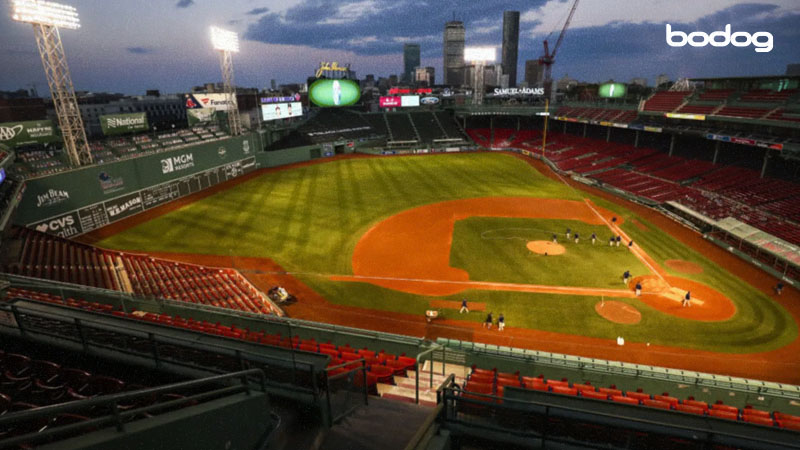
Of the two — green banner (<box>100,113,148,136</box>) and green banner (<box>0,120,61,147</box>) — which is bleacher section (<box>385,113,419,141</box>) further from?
green banner (<box>0,120,61,147</box>)

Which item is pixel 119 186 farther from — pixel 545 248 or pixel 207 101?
pixel 545 248

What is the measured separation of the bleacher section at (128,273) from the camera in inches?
746

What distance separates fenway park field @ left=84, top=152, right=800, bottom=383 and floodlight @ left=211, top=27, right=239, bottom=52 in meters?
16.9

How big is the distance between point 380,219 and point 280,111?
34.2 meters

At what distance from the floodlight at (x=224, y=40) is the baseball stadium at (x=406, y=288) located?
0.45 meters

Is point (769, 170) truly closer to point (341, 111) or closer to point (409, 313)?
point (409, 313)

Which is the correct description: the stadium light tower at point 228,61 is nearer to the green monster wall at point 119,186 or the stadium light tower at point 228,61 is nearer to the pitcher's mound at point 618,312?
the green monster wall at point 119,186

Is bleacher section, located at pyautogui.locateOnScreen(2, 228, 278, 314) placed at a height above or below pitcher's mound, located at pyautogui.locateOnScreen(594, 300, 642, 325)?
above

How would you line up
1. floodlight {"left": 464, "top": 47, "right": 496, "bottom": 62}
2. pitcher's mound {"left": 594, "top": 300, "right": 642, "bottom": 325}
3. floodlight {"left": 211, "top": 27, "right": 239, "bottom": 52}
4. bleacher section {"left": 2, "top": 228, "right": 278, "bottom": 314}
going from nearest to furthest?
bleacher section {"left": 2, "top": 228, "right": 278, "bottom": 314} → pitcher's mound {"left": 594, "top": 300, "right": 642, "bottom": 325} → floodlight {"left": 211, "top": 27, "right": 239, "bottom": 52} → floodlight {"left": 464, "top": 47, "right": 496, "bottom": 62}

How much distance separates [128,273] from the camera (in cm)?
2108

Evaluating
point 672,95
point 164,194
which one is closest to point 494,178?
point 672,95

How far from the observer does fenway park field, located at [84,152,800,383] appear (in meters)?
18.6

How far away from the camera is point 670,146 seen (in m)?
47.5

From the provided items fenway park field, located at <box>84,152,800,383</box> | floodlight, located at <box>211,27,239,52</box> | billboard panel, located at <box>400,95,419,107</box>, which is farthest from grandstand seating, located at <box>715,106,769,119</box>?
floodlight, located at <box>211,27,239,52</box>
